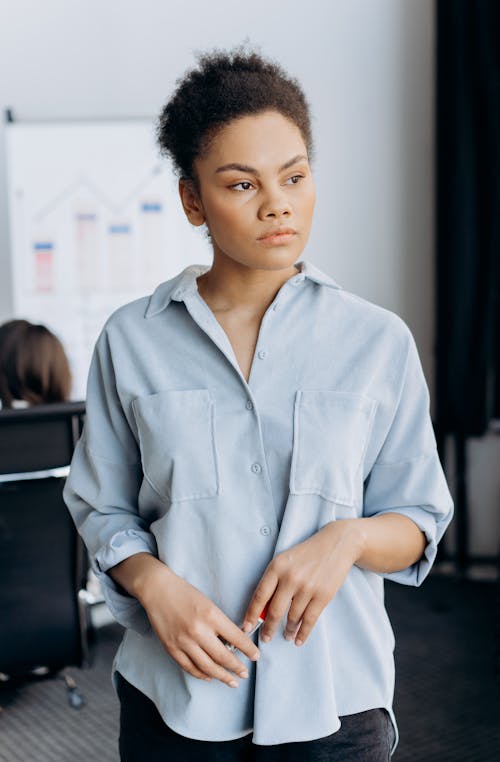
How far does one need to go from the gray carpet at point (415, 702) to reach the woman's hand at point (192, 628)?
1.65m

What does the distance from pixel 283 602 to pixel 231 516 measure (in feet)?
0.33

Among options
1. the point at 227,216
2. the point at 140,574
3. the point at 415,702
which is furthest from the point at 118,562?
the point at 415,702

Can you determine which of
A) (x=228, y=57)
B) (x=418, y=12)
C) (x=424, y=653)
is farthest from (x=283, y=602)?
(x=418, y=12)

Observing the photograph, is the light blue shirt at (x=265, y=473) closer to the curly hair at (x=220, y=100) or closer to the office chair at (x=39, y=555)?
the curly hair at (x=220, y=100)

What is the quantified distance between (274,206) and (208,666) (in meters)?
0.45

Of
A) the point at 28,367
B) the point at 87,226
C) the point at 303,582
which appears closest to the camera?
the point at 303,582

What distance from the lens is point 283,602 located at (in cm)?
83

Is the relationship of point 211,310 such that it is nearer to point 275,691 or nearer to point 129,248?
point 275,691

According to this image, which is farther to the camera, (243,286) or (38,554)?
(38,554)

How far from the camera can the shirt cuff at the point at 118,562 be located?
91cm

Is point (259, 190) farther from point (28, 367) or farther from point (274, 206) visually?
point (28, 367)

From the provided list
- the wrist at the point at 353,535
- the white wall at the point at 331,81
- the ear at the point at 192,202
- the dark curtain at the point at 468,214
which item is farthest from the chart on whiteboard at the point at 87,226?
the wrist at the point at 353,535

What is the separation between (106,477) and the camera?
980 mm

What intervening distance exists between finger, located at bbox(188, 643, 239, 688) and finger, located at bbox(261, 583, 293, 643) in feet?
0.18
